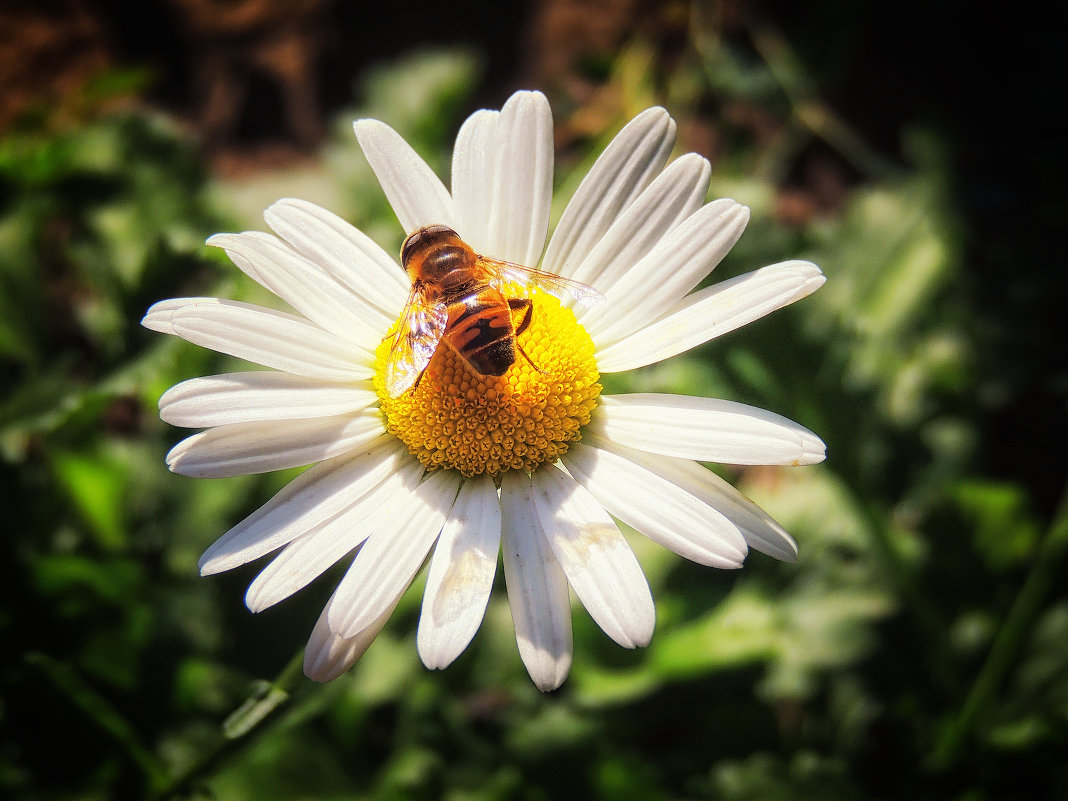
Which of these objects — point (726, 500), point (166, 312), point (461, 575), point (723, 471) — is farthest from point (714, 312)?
point (166, 312)

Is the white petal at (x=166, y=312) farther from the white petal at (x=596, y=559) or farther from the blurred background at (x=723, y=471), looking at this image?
the white petal at (x=596, y=559)

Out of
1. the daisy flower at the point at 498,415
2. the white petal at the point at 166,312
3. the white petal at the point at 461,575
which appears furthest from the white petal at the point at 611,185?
the white petal at the point at 166,312

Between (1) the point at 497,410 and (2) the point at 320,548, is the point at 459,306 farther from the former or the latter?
(2) the point at 320,548

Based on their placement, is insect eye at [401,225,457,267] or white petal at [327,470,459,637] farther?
insect eye at [401,225,457,267]

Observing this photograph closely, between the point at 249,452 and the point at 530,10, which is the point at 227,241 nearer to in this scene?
the point at 249,452

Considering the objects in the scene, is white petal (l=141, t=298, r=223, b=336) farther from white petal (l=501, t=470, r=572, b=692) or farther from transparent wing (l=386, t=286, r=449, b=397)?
white petal (l=501, t=470, r=572, b=692)

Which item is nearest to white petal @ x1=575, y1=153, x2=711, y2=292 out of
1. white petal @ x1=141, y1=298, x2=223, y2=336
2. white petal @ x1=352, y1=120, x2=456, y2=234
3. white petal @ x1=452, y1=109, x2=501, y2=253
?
white petal @ x1=452, y1=109, x2=501, y2=253

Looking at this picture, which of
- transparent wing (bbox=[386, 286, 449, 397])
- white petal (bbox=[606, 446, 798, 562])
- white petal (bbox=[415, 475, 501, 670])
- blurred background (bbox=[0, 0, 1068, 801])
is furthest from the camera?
blurred background (bbox=[0, 0, 1068, 801])
